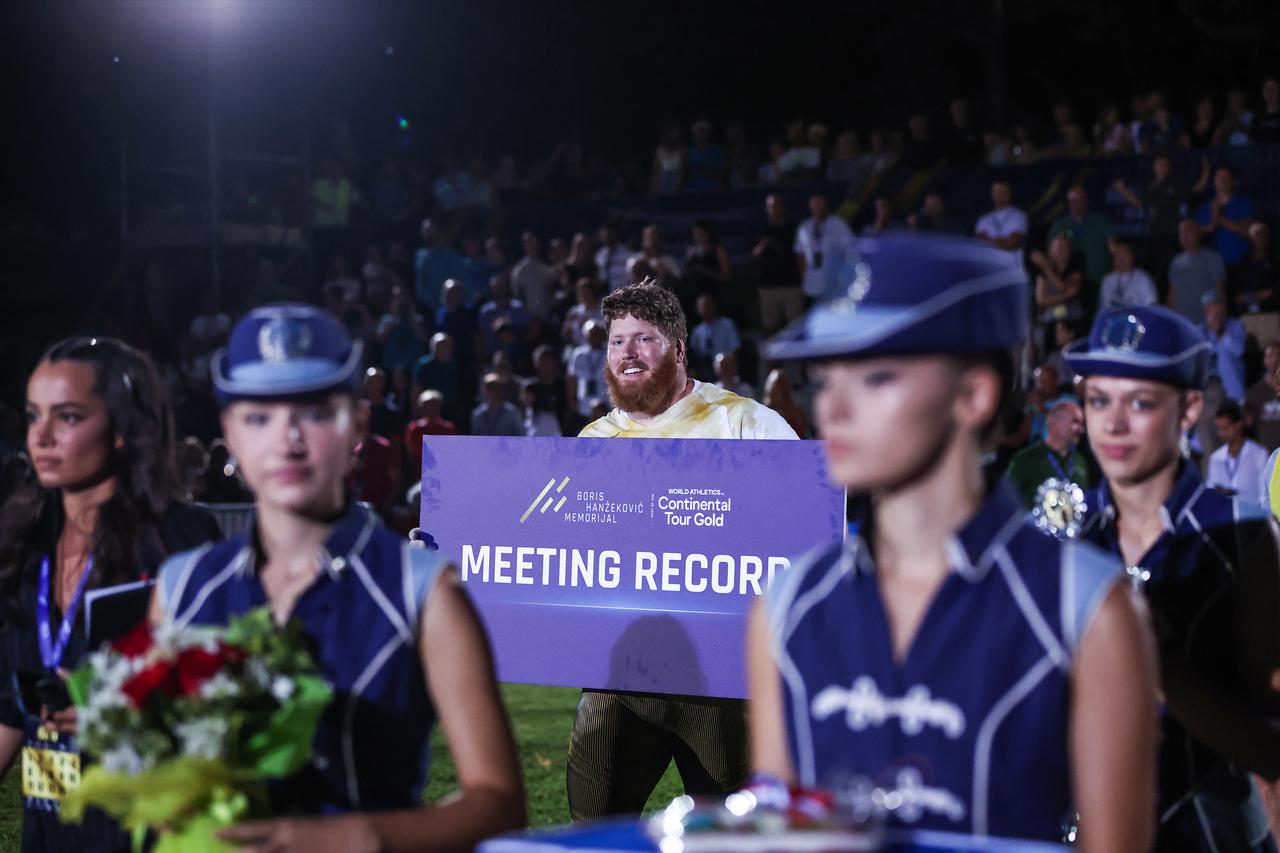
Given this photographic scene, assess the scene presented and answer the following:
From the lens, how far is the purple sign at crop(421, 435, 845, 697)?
5039mm

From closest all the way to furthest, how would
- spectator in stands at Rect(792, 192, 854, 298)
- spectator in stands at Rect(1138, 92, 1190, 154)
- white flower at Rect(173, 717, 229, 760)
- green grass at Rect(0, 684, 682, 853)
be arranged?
white flower at Rect(173, 717, 229, 760), green grass at Rect(0, 684, 682, 853), spectator in stands at Rect(1138, 92, 1190, 154), spectator in stands at Rect(792, 192, 854, 298)

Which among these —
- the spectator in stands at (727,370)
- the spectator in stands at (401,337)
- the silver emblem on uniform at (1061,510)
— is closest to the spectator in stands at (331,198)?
the spectator in stands at (401,337)

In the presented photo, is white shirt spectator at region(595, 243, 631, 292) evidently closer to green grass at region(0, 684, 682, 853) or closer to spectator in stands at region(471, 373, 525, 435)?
spectator in stands at region(471, 373, 525, 435)

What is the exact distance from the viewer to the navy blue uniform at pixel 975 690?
92.7 inches

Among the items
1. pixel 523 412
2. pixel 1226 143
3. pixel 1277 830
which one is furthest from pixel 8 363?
pixel 1277 830

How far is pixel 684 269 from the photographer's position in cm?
1783

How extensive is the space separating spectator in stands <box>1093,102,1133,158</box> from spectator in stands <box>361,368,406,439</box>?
8.02 m

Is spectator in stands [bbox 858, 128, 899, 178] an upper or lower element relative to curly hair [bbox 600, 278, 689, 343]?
upper

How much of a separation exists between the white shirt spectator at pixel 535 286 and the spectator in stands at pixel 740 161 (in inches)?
103

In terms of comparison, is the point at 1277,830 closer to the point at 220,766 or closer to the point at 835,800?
the point at 835,800

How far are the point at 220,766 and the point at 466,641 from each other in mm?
448

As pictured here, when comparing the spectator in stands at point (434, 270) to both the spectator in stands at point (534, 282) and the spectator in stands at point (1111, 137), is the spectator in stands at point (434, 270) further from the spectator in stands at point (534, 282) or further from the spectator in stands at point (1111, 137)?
the spectator in stands at point (1111, 137)

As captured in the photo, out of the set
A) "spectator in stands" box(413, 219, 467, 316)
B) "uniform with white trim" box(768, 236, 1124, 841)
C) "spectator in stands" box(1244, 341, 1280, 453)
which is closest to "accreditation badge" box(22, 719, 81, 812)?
"uniform with white trim" box(768, 236, 1124, 841)

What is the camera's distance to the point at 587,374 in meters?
16.7
